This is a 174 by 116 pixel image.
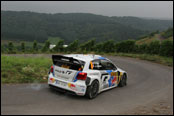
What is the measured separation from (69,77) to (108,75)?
7.33 ft

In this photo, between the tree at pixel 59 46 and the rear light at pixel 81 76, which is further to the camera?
the tree at pixel 59 46

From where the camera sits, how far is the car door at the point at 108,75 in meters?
9.23

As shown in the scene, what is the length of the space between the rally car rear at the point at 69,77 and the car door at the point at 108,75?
4.54ft

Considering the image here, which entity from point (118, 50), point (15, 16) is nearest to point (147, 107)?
point (118, 50)

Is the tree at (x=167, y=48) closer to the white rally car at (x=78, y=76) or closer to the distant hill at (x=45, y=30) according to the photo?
the white rally car at (x=78, y=76)

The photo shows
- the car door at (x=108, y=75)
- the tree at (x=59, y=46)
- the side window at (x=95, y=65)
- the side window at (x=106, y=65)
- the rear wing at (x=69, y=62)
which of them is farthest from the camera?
the tree at (x=59, y=46)

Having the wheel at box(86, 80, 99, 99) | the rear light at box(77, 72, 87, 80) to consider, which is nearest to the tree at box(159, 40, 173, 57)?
the wheel at box(86, 80, 99, 99)

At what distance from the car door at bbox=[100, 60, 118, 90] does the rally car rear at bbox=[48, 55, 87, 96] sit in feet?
4.54

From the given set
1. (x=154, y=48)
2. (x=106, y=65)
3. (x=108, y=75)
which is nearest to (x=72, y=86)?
(x=108, y=75)

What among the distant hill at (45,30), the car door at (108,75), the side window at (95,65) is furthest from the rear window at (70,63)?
the distant hill at (45,30)

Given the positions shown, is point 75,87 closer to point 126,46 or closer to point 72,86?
point 72,86

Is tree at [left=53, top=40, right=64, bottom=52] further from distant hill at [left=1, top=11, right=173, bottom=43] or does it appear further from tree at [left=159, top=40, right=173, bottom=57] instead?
tree at [left=159, top=40, right=173, bottom=57]

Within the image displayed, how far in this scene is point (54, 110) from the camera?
6.45 meters

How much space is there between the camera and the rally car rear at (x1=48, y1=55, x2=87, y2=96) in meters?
7.90
